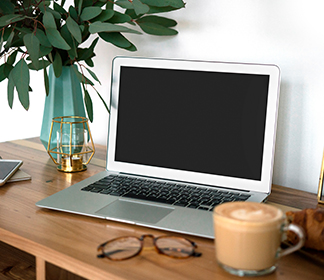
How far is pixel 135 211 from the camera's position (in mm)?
701

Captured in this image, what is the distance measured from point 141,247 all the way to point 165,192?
0.23 m

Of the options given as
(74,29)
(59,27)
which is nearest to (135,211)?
(74,29)

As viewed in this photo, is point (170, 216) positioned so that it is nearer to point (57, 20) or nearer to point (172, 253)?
point (172, 253)

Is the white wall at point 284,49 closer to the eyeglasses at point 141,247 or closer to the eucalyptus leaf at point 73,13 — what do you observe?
the eucalyptus leaf at point 73,13

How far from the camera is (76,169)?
3.20 feet

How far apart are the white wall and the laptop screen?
137 millimetres

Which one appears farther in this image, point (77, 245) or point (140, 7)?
point (140, 7)

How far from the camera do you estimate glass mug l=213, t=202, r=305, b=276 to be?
1.58 ft

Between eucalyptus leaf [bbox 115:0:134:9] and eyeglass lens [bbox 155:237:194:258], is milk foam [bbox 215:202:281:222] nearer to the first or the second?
eyeglass lens [bbox 155:237:194:258]

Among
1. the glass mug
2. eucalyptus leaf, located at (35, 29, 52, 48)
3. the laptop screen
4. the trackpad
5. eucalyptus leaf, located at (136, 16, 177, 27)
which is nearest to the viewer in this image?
the glass mug

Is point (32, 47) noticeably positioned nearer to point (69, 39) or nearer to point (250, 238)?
point (69, 39)

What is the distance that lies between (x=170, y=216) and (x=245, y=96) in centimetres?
29

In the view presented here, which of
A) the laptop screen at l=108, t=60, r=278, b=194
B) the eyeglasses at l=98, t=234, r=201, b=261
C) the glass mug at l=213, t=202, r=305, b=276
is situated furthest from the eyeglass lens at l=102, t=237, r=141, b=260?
the laptop screen at l=108, t=60, r=278, b=194

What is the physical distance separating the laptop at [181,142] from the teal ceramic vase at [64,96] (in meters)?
0.20
